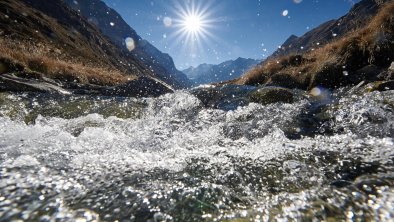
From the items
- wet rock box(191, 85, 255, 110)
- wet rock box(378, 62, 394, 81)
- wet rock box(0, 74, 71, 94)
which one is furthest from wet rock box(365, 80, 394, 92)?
wet rock box(0, 74, 71, 94)

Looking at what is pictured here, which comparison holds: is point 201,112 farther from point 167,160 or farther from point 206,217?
point 206,217

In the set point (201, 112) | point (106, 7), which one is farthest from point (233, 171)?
point (106, 7)

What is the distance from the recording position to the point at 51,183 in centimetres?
262

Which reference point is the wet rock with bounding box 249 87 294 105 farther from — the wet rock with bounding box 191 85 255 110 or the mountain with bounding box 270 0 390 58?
the mountain with bounding box 270 0 390 58

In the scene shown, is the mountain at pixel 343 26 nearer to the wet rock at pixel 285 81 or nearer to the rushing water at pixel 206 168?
the wet rock at pixel 285 81

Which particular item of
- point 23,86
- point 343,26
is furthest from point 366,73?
point 343,26

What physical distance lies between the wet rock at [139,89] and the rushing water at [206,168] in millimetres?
5408

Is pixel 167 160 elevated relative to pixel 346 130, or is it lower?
lower

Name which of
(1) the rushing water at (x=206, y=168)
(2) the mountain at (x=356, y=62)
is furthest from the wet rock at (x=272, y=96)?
(2) the mountain at (x=356, y=62)

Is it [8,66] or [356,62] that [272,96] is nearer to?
[356,62]

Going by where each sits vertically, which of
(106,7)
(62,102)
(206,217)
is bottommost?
(206,217)

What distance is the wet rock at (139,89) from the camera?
39.0ft

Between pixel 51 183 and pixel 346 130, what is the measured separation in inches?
180

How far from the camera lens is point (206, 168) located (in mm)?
3357
